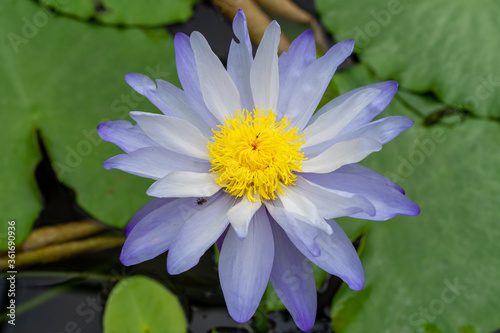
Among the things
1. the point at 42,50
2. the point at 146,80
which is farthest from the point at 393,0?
the point at 42,50

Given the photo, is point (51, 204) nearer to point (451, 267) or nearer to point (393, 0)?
point (451, 267)

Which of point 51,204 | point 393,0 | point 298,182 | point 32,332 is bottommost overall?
point 32,332

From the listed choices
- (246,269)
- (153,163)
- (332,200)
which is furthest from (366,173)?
(153,163)

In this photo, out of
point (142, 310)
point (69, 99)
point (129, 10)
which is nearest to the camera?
point (142, 310)

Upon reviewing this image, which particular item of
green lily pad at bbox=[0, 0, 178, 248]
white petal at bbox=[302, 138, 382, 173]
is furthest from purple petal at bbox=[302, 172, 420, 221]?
green lily pad at bbox=[0, 0, 178, 248]

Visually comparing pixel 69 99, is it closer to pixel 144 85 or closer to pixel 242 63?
pixel 144 85

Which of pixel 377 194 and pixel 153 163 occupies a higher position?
pixel 377 194

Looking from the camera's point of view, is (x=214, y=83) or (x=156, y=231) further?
(x=214, y=83)
